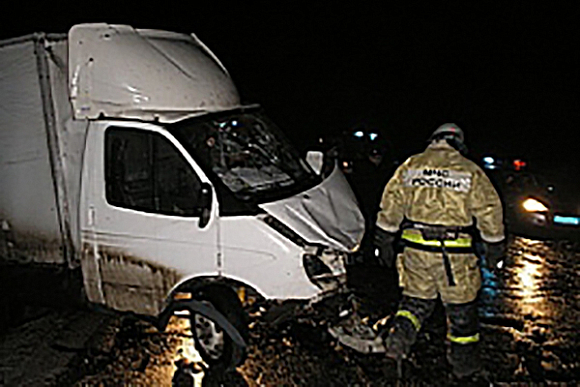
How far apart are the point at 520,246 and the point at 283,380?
17.7 feet

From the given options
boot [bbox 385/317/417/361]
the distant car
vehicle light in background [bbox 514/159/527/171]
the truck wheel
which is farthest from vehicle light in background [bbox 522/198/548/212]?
the truck wheel

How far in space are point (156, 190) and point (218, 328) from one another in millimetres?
1308

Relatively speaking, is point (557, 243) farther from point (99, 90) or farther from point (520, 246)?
point (99, 90)

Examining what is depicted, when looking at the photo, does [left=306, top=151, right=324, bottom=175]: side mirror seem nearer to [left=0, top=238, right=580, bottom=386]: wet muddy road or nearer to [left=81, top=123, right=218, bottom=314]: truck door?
[left=81, top=123, right=218, bottom=314]: truck door

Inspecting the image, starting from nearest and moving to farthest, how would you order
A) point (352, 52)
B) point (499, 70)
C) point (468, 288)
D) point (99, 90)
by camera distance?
point (468, 288) < point (99, 90) < point (499, 70) < point (352, 52)

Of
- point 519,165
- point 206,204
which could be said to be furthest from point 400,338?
point 519,165

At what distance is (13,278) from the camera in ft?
21.7

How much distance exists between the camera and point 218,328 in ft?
19.2

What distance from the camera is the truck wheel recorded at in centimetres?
575

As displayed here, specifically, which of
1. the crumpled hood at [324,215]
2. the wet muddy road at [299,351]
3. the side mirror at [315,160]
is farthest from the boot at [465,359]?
the side mirror at [315,160]

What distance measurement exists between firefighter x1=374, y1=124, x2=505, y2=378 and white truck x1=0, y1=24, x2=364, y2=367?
528 mm

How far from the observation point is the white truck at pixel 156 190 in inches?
218

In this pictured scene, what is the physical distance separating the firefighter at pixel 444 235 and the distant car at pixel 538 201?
13.6ft

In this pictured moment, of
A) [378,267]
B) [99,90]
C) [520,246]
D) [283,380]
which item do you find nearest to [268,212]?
[283,380]
